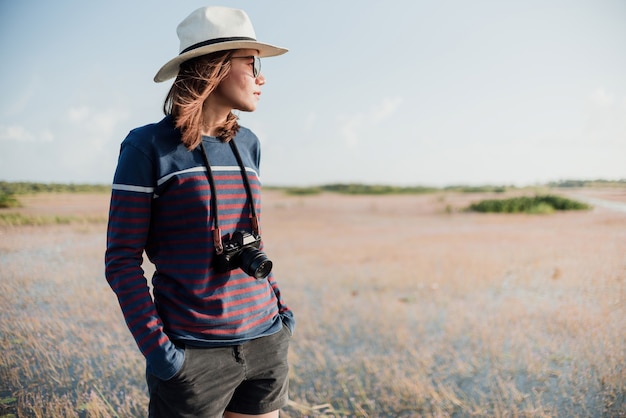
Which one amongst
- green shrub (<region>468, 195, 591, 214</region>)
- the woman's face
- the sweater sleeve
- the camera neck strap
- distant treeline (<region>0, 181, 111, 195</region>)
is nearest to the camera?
the sweater sleeve

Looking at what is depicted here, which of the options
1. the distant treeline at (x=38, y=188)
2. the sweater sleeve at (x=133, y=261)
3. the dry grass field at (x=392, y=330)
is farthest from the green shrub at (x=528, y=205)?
the sweater sleeve at (x=133, y=261)

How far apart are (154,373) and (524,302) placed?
4.78 m

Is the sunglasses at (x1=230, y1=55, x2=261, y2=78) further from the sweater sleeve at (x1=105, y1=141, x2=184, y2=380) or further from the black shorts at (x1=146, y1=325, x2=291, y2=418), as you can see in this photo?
the black shorts at (x1=146, y1=325, x2=291, y2=418)

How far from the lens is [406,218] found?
14648 mm

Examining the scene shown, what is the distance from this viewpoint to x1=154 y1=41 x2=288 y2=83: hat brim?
1510 mm

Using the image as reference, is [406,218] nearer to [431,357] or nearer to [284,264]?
[284,264]

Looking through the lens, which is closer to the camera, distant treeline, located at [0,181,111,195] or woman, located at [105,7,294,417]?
woman, located at [105,7,294,417]

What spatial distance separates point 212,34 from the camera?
1.54m

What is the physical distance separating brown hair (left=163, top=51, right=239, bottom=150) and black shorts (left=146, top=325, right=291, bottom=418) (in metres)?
0.66

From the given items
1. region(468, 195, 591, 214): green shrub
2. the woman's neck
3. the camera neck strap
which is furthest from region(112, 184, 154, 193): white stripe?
region(468, 195, 591, 214): green shrub

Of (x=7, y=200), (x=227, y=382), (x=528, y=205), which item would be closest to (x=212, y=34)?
(x=227, y=382)

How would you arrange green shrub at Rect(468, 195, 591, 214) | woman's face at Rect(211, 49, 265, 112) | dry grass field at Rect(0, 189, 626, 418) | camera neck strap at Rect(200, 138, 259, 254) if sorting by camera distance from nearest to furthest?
camera neck strap at Rect(200, 138, 259, 254) < woman's face at Rect(211, 49, 265, 112) < dry grass field at Rect(0, 189, 626, 418) < green shrub at Rect(468, 195, 591, 214)

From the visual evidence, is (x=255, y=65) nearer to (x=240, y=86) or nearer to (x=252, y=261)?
(x=240, y=86)

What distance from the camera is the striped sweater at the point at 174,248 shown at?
4.43 feet
